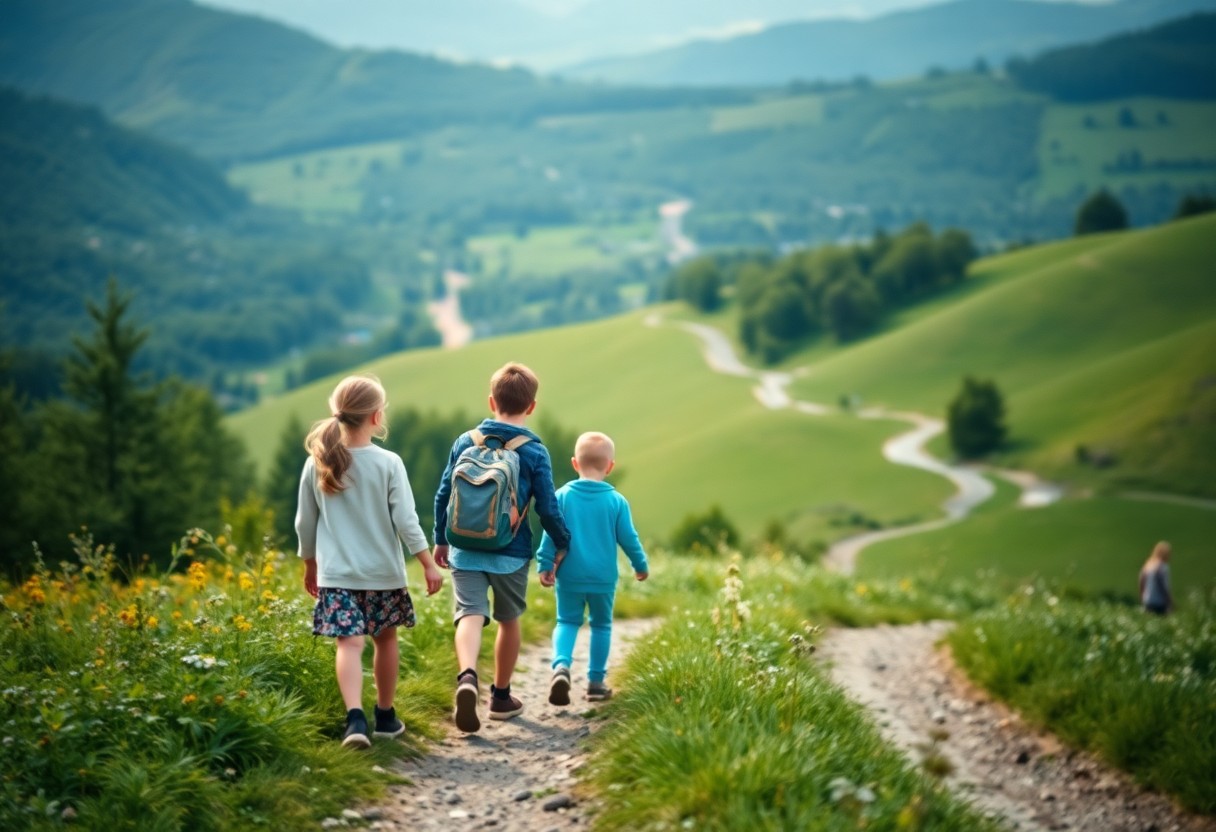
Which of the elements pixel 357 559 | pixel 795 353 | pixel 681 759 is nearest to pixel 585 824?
pixel 681 759

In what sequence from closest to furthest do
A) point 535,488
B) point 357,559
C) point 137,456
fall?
point 357,559 → point 535,488 → point 137,456

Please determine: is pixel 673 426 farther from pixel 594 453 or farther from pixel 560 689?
pixel 560 689

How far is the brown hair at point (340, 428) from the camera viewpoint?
22.7ft

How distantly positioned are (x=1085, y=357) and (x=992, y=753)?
102 meters

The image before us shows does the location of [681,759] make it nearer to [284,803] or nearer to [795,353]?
[284,803]

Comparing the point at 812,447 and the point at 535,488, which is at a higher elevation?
the point at 535,488

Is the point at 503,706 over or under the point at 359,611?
under

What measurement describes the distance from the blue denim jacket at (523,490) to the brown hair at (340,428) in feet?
2.69

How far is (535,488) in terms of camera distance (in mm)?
7699

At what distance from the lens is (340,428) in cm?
708

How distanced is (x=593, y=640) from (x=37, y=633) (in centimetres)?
410

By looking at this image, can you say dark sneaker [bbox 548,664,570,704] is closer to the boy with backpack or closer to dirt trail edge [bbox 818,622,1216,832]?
the boy with backpack

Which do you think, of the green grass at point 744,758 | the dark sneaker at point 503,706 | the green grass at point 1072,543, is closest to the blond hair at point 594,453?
the green grass at point 744,758

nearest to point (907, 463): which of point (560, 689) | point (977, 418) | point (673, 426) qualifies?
point (977, 418)
